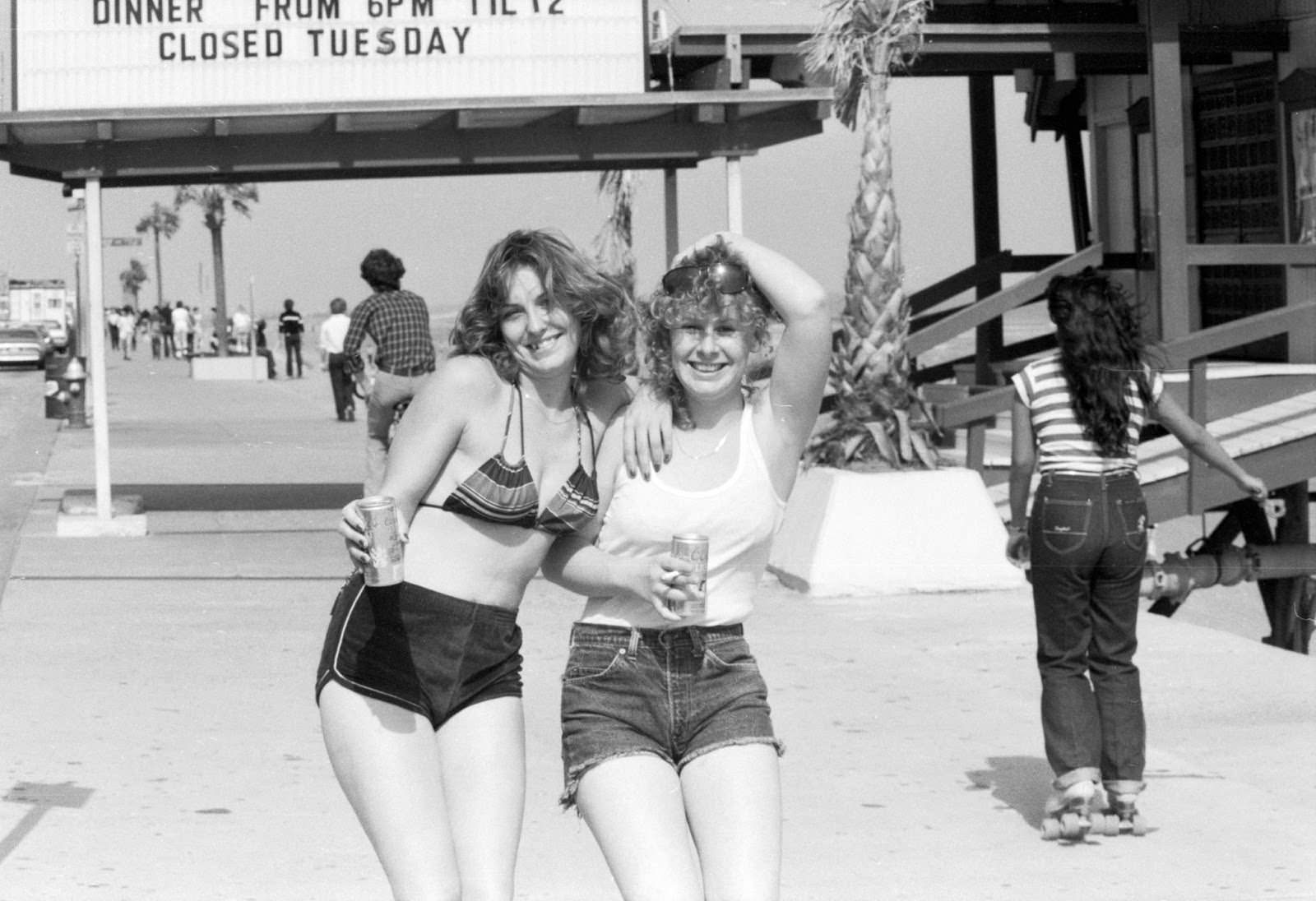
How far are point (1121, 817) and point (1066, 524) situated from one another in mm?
883

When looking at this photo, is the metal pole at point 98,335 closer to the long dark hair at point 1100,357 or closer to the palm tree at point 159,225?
the long dark hair at point 1100,357

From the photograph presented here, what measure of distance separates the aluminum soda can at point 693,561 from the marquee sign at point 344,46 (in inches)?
340

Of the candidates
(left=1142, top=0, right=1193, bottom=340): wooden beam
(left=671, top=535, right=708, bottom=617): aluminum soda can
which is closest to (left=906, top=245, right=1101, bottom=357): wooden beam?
(left=1142, top=0, right=1193, bottom=340): wooden beam

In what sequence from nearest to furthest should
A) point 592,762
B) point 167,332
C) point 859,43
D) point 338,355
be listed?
point 592,762 < point 859,43 < point 338,355 < point 167,332

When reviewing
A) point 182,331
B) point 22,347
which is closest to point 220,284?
point 182,331

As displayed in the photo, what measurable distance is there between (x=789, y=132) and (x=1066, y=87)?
6.87m

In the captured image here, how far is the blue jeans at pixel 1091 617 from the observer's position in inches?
221

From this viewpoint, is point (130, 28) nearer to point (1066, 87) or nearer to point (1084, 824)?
point (1084, 824)

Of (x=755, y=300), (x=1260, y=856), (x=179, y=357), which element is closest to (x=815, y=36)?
(x=1260, y=856)

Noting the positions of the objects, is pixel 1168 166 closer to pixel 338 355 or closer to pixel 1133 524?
pixel 1133 524

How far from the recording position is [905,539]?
10.1m

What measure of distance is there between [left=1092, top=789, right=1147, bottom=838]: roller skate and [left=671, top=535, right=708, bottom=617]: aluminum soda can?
266 centimetres

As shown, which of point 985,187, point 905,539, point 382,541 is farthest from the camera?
point 985,187

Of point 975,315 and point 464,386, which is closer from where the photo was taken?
point 464,386
